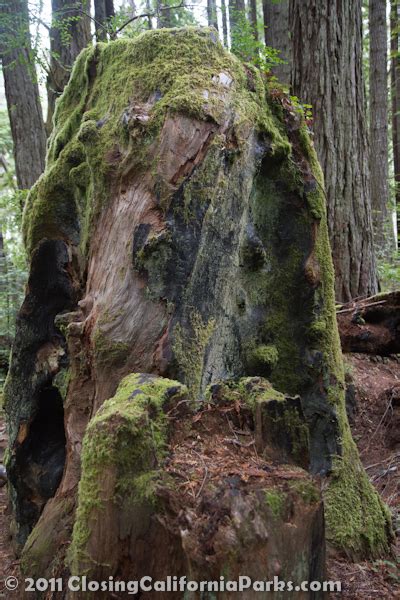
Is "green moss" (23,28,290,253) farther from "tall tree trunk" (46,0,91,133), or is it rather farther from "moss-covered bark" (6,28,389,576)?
"tall tree trunk" (46,0,91,133)

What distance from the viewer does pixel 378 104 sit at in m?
13.8

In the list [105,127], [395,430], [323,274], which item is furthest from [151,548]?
[395,430]

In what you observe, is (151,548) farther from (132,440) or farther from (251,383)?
(251,383)

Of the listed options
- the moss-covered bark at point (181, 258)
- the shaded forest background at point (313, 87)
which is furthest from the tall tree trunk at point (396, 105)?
the moss-covered bark at point (181, 258)

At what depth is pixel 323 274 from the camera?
392 cm

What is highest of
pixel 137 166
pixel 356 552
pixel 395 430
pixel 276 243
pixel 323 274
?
pixel 137 166

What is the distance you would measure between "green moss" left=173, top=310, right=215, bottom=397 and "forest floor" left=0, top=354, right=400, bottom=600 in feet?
4.45

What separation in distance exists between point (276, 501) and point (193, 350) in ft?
4.08

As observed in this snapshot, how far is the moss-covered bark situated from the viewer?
3076 mm

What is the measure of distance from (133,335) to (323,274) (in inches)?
65.7

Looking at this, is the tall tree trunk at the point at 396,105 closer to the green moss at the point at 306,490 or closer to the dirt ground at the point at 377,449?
the dirt ground at the point at 377,449

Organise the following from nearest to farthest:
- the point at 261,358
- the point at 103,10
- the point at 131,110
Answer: the point at 131,110 < the point at 261,358 < the point at 103,10

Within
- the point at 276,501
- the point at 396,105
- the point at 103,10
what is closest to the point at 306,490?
the point at 276,501

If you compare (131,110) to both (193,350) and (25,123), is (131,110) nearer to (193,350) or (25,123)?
(193,350)
